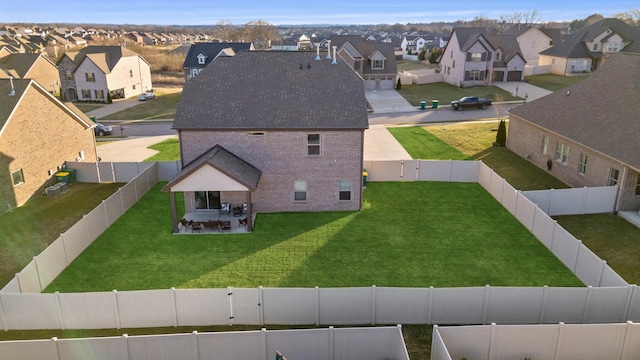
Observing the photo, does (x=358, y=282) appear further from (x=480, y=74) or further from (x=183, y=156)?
(x=480, y=74)

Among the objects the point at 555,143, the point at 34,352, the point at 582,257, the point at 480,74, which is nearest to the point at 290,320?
the point at 34,352

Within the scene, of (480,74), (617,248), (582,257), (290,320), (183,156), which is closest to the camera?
(290,320)

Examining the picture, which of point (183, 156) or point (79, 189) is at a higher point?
point (183, 156)

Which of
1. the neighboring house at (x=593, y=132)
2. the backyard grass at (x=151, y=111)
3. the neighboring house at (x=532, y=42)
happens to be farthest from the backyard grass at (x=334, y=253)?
the neighboring house at (x=532, y=42)

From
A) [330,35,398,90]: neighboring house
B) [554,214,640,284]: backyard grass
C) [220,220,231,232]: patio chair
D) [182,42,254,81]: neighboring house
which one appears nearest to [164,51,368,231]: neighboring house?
[220,220,231,232]: patio chair

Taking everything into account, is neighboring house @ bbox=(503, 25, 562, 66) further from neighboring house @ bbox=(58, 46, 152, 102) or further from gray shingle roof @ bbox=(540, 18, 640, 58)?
neighboring house @ bbox=(58, 46, 152, 102)

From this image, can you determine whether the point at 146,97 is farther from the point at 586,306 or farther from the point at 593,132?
the point at 586,306
